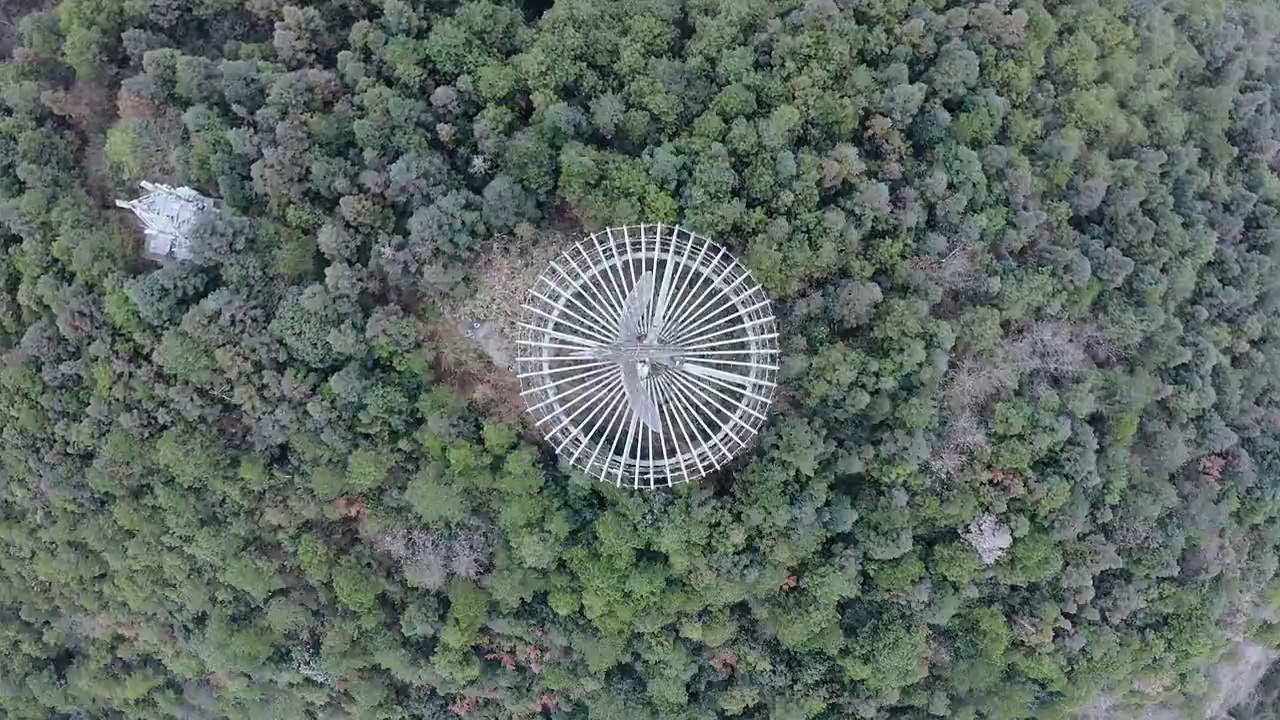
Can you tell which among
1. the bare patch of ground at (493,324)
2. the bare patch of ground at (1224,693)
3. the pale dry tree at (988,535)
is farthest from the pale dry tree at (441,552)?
the bare patch of ground at (1224,693)

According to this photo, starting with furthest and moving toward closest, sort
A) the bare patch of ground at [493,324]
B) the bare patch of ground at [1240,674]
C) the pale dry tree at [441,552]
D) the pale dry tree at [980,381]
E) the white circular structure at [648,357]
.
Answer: the bare patch of ground at [1240,674]
the pale dry tree at [441,552]
the pale dry tree at [980,381]
the bare patch of ground at [493,324]
the white circular structure at [648,357]

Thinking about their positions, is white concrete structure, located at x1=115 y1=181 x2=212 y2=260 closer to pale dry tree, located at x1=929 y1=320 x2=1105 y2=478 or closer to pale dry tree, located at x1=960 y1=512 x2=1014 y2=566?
pale dry tree, located at x1=929 y1=320 x2=1105 y2=478

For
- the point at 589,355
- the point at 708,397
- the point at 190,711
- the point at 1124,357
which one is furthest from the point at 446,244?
the point at 1124,357

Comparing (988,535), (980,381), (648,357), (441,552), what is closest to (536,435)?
(441,552)

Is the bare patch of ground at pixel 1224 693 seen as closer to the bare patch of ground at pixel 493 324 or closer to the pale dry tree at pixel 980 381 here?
the pale dry tree at pixel 980 381

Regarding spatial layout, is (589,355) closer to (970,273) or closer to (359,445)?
(359,445)

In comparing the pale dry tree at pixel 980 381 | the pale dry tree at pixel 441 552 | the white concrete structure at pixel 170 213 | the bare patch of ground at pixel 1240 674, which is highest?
the pale dry tree at pixel 980 381

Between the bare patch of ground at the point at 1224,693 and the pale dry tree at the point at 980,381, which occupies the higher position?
the pale dry tree at the point at 980,381
